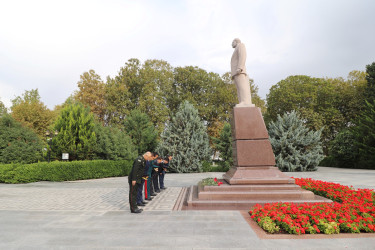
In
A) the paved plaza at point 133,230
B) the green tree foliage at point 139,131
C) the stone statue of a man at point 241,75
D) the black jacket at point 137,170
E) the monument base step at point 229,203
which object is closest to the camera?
the paved plaza at point 133,230

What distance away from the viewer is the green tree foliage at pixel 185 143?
21.2m

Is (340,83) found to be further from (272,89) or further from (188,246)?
(188,246)

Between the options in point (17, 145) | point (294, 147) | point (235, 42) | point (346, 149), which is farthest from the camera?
point (346, 149)

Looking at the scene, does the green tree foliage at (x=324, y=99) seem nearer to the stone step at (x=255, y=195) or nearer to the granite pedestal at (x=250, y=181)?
the granite pedestal at (x=250, y=181)

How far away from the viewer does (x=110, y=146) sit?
1811 cm

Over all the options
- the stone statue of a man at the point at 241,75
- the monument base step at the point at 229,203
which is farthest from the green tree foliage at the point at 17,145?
the stone statue of a man at the point at 241,75

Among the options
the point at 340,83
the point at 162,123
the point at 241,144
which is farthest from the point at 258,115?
the point at 340,83

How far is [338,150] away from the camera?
26.2 meters

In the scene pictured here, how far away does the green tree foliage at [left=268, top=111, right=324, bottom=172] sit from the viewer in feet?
67.5

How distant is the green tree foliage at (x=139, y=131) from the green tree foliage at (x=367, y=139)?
21294 millimetres

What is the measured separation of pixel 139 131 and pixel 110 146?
6917 mm

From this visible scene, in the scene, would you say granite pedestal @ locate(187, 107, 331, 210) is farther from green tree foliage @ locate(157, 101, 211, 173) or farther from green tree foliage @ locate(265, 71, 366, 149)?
green tree foliage @ locate(265, 71, 366, 149)

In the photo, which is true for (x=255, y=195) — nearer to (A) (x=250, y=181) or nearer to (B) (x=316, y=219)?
(A) (x=250, y=181)

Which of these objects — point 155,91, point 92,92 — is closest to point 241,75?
point 155,91
